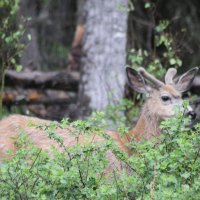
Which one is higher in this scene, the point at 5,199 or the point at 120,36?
the point at 120,36

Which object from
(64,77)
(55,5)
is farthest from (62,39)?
(64,77)

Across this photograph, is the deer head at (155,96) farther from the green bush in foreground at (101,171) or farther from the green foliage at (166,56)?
the green bush in foreground at (101,171)

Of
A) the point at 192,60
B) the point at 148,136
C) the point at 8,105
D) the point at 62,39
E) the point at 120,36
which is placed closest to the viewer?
the point at 148,136

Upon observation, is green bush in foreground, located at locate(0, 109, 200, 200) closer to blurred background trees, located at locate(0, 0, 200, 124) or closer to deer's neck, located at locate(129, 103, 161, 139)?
deer's neck, located at locate(129, 103, 161, 139)

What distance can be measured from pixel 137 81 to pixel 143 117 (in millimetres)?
614

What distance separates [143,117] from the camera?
951 cm

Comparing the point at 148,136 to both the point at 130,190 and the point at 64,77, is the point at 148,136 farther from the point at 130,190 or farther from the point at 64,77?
the point at 64,77

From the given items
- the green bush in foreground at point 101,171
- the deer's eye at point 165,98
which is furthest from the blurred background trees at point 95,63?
the green bush in foreground at point 101,171

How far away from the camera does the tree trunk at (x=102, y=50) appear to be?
1223cm

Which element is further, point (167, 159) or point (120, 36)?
point (120, 36)

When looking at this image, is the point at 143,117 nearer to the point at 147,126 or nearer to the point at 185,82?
the point at 147,126

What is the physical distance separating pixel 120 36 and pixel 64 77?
1.98 m

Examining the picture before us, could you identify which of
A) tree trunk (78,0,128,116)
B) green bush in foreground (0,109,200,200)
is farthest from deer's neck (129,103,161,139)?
tree trunk (78,0,128,116)

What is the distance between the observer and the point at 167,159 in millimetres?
6590
